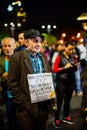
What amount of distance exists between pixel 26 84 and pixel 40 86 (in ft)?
0.87

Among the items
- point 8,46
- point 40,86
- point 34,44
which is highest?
point 8,46

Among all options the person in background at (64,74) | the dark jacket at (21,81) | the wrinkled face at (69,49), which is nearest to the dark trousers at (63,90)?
the person in background at (64,74)

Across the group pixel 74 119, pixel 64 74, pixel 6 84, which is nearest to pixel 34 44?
pixel 6 84

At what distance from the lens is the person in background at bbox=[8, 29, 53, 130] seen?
455cm

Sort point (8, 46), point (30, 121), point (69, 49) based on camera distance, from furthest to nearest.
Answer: point (69, 49) → point (8, 46) → point (30, 121)

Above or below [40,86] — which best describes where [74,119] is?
below

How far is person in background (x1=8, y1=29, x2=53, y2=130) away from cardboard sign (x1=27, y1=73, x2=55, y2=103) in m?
0.06

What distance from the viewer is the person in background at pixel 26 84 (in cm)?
455

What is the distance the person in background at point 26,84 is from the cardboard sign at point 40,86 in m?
0.06

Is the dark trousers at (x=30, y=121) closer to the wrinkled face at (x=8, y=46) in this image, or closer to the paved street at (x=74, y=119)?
the wrinkled face at (x=8, y=46)

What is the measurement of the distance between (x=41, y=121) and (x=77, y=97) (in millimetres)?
6258

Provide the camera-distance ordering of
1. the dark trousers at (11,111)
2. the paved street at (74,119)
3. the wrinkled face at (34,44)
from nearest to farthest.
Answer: the wrinkled face at (34,44)
the dark trousers at (11,111)
the paved street at (74,119)

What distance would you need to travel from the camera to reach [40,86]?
471cm

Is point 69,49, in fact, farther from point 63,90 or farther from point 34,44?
point 34,44
